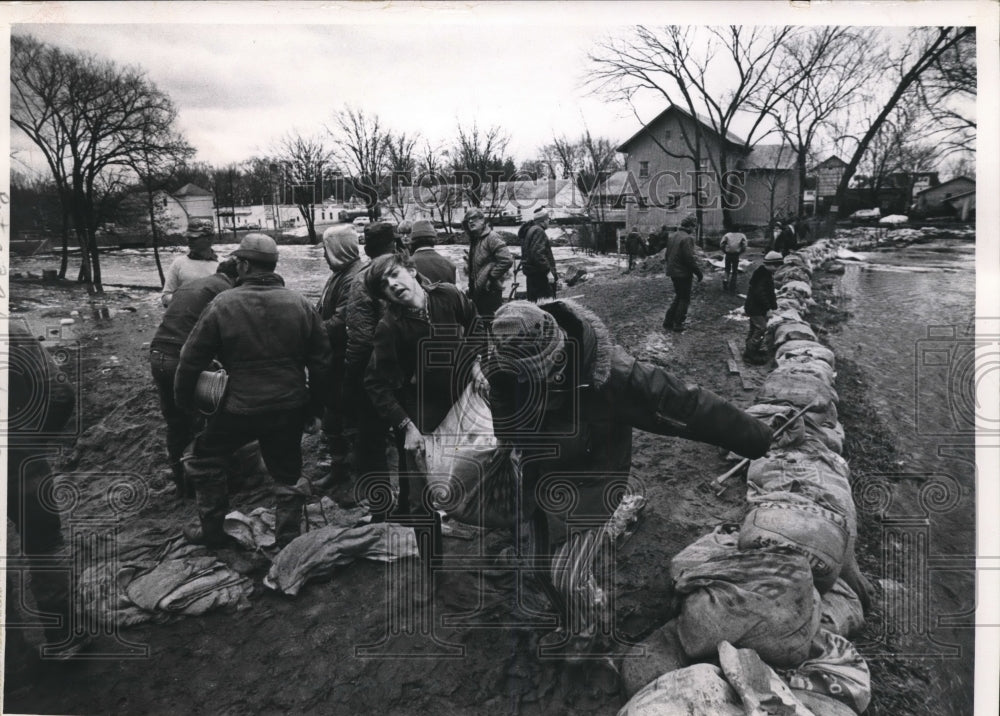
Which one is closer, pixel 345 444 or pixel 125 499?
pixel 125 499

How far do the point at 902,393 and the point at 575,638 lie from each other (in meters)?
1.80

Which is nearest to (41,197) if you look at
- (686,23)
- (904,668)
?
(686,23)

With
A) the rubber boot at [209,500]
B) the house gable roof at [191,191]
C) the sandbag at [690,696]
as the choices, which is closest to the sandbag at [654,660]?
the sandbag at [690,696]

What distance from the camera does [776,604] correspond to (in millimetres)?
2041

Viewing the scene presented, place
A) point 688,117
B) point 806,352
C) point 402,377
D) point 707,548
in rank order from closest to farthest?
1. point 707,548
2. point 402,377
3. point 688,117
4. point 806,352

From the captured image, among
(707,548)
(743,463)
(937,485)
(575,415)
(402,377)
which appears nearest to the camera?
(575,415)

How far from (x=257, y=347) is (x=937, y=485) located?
3.00 meters

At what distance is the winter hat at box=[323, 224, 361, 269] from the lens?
3.32m

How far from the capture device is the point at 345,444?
11.5 ft

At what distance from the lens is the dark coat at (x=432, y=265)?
11.6 feet

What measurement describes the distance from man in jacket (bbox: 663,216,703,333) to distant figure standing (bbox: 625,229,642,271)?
0.59ft

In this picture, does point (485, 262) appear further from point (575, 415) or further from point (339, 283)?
point (575, 415)

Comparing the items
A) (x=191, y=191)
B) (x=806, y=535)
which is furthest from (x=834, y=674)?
(x=191, y=191)

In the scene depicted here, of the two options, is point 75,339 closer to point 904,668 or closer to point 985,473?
point 904,668
